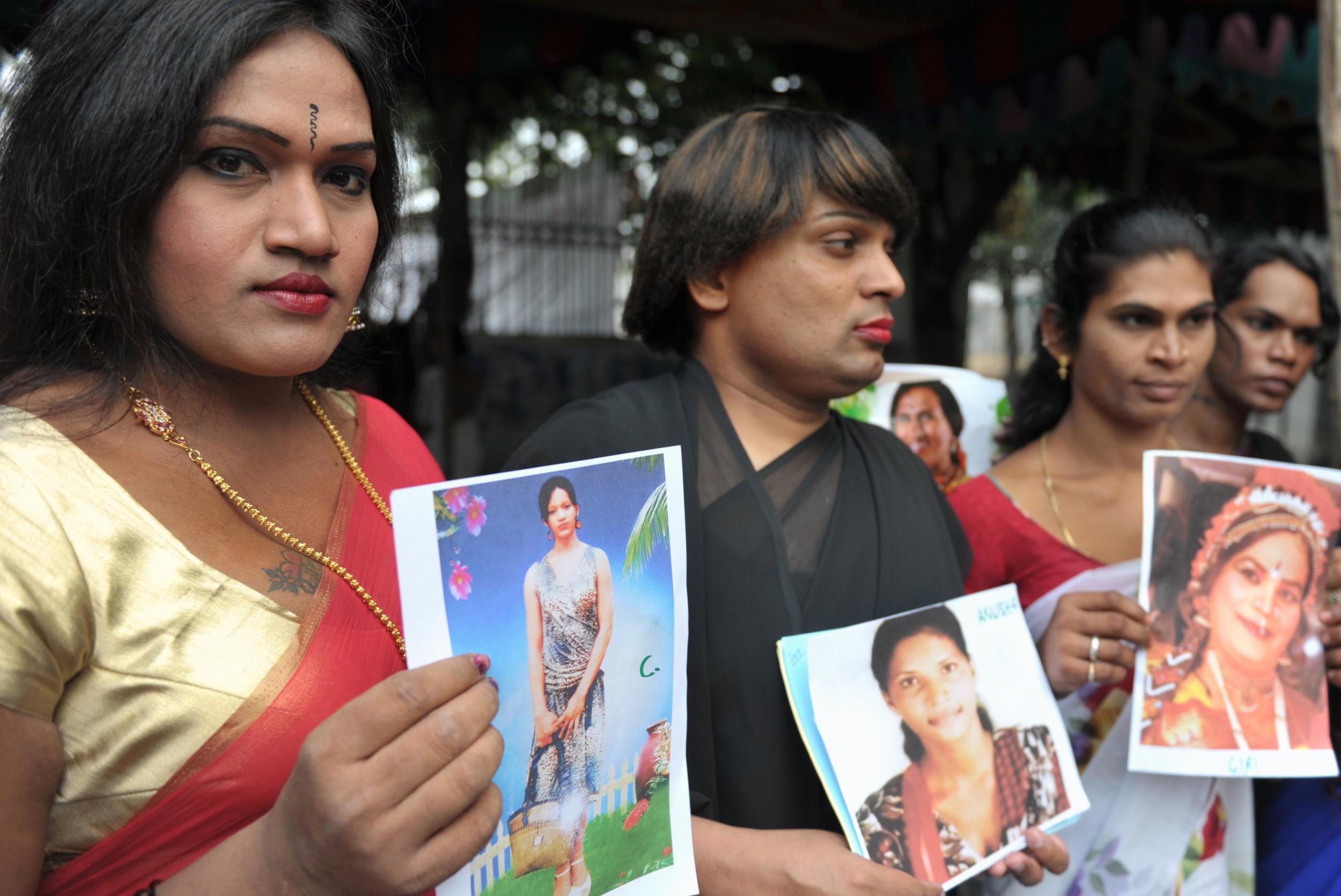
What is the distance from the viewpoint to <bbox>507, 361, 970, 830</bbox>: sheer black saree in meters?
1.51

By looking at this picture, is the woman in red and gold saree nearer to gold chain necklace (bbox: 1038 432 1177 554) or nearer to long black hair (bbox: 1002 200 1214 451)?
gold chain necklace (bbox: 1038 432 1177 554)

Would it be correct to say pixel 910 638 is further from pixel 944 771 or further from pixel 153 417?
pixel 153 417

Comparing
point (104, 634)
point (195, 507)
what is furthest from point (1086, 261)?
point (104, 634)

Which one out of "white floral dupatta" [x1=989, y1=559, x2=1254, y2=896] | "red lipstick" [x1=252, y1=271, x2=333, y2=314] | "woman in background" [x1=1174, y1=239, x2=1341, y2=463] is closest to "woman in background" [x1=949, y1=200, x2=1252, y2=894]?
"white floral dupatta" [x1=989, y1=559, x2=1254, y2=896]

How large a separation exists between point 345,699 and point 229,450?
312 millimetres

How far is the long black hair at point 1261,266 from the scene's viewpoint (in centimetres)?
282

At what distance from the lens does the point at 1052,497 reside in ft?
7.33

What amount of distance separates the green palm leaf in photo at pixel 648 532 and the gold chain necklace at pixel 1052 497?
1271 millimetres

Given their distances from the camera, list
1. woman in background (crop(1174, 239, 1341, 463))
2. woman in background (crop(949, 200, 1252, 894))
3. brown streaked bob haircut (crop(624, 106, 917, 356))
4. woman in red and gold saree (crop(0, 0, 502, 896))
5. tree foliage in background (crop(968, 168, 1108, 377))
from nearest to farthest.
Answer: woman in red and gold saree (crop(0, 0, 502, 896)), brown streaked bob haircut (crop(624, 106, 917, 356)), woman in background (crop(949, 200, 1252, 894)), woman in background (crop(1174, 239, 1341, 463)), tree foliage in background (crop(968, 168, 1108, 377))

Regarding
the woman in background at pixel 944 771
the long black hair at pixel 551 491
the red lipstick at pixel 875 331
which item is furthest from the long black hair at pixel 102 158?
the woman in background at pixel 944 771

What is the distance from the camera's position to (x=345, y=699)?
1074 millimetres

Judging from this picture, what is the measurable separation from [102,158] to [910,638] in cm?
118

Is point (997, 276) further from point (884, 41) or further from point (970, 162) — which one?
point (884, 41)

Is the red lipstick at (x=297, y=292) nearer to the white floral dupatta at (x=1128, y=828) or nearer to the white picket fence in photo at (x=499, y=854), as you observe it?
the white picket fence in photo at (x=499, y=854)
